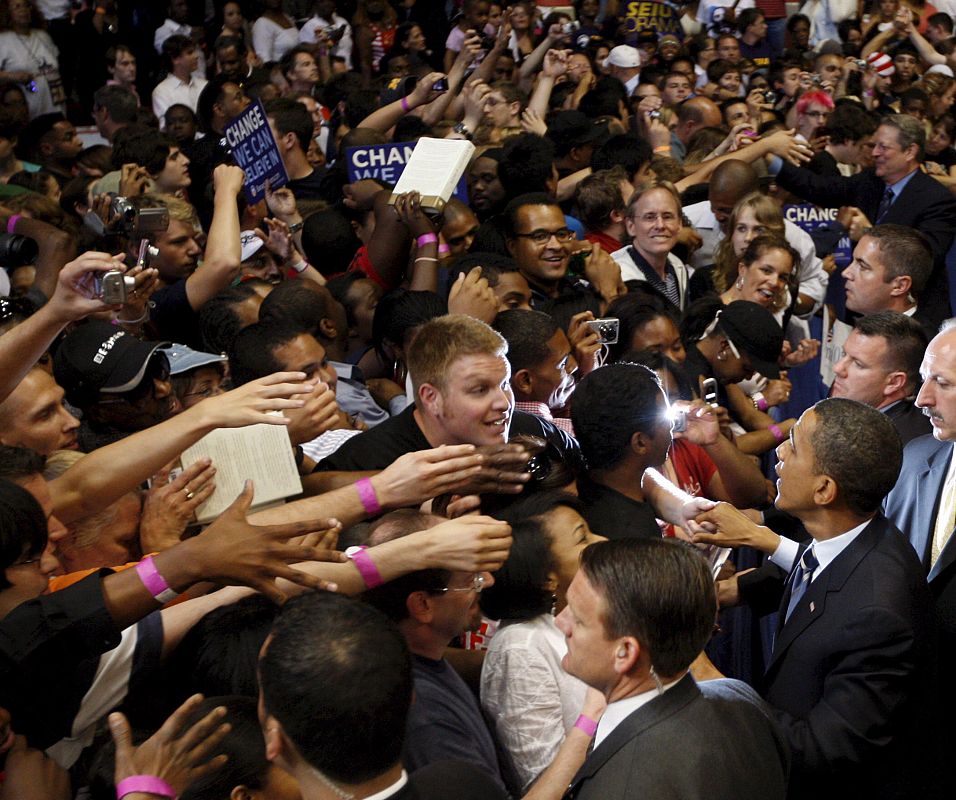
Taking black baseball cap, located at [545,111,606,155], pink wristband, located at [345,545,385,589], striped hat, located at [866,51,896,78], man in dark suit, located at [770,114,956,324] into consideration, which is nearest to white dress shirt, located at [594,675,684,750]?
pink wristband, located at [345,545,385,589]

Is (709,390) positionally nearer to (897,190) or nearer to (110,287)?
(110,287)

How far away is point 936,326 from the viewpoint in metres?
5.94

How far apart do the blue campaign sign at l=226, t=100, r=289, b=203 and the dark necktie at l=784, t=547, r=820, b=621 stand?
3.20 m

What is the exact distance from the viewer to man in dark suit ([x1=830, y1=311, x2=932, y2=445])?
4.14 metres

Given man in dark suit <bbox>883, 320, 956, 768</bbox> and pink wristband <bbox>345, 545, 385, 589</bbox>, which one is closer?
pink wristband <bbox>345, 545, 385, 589</bbox>

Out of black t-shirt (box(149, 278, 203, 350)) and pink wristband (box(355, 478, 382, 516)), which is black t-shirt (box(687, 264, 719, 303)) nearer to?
black t-shirt (box(149, 278, 203, 350))

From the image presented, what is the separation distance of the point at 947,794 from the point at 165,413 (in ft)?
7.93

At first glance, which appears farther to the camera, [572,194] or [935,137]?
[935,137]

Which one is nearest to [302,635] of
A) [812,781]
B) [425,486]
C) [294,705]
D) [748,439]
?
[294,705]

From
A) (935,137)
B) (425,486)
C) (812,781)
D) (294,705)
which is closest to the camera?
(294,705)

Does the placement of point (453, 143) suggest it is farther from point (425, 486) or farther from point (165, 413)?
point (425, 486)

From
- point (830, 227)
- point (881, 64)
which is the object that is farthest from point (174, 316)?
point (881, 64)

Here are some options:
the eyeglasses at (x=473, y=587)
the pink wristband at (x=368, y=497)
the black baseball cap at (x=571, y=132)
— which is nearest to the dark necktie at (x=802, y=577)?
the eyeglasses at (x=473, y=587)

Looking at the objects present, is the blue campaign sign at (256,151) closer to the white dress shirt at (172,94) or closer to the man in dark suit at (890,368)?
the man in dark suit at (890,368)
